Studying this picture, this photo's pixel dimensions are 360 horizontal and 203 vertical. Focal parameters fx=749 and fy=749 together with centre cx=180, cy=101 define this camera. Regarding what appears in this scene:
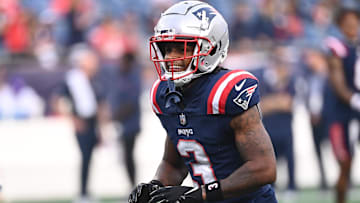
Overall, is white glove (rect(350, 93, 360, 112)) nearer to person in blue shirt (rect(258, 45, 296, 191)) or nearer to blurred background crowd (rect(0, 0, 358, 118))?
person in blue shirt (rect(258, 45, 296, 191))

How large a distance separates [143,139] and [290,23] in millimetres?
3613

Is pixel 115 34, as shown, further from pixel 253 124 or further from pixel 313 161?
pixel 253 124

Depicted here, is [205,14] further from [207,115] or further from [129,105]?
[129,105]

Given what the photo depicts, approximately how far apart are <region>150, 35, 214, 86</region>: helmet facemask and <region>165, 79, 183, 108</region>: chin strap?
1.1 inches

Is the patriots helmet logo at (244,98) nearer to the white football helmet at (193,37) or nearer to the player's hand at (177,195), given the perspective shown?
the white football helmet at (193,37)

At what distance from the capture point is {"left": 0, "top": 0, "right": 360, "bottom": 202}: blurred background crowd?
8328 mm

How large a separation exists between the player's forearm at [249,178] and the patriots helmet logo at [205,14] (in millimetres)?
639

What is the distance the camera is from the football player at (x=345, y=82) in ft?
22.2

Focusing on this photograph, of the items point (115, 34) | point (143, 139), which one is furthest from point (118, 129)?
point (115, 34)

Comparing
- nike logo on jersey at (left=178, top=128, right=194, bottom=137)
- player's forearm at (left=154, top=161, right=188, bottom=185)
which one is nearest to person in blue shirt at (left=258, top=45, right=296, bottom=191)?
player's forearm at (left=154, top=161, right=188, bottom=185)

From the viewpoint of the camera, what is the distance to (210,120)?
10.1 ft

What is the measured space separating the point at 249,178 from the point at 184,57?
1.85 ft

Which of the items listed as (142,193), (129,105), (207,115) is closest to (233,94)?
(207,115)

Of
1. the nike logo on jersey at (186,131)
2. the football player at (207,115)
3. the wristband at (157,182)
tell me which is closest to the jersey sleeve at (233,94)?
the football player at (207,115)
